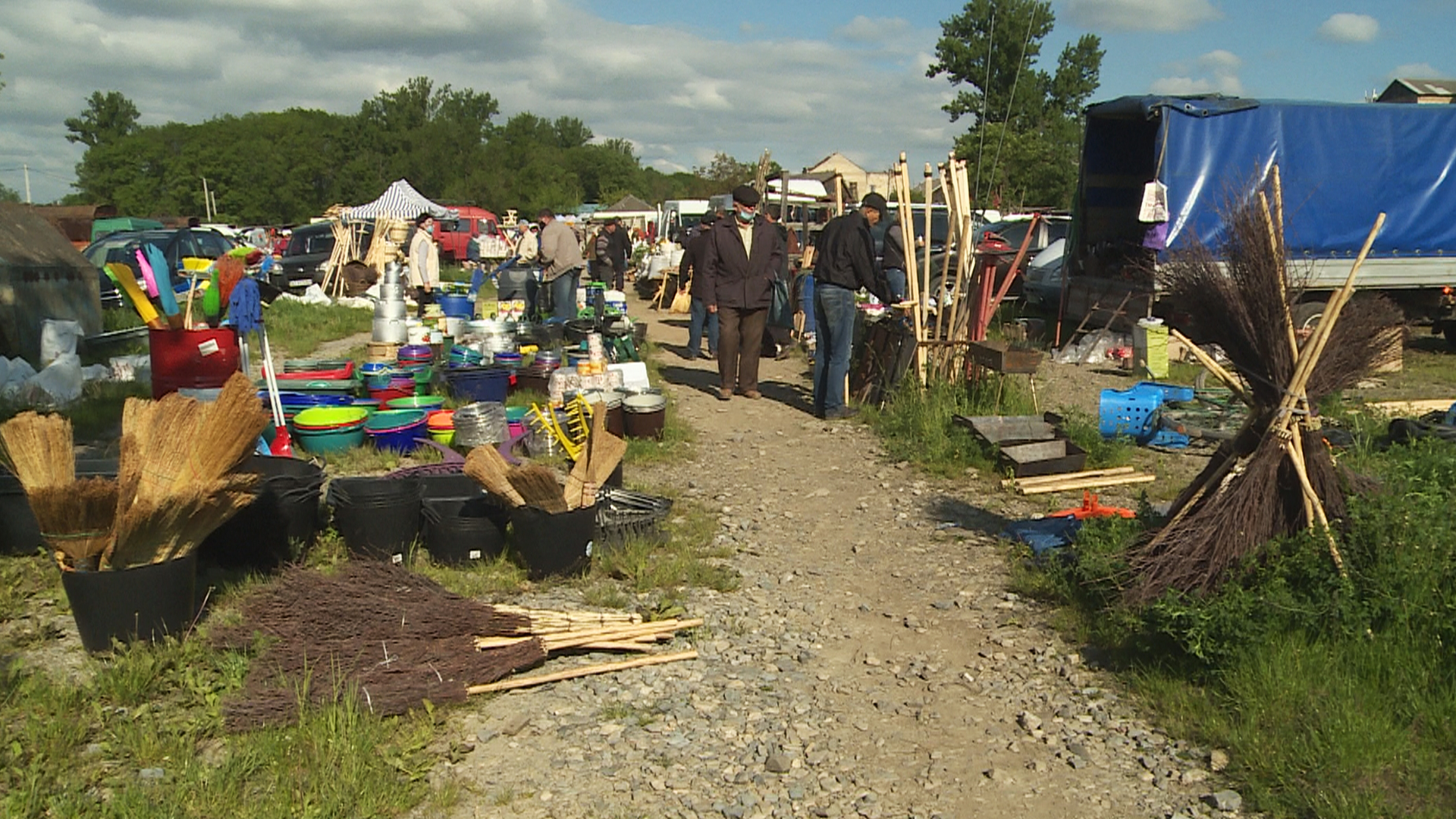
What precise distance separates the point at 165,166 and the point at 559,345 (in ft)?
279

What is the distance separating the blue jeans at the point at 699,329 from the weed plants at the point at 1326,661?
373 inches

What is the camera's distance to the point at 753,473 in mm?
8094

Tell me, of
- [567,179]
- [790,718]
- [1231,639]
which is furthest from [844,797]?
[567,179]

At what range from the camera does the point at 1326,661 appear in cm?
409

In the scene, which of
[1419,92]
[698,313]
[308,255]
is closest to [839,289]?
[698,313]

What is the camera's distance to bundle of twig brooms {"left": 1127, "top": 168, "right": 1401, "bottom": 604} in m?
4.41

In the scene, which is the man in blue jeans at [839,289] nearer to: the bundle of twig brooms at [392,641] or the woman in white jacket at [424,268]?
the bundle of twig brooms at [392,641]

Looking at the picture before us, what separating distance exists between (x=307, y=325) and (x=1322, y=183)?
14.2 m

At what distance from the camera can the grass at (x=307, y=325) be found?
15250 millimetres

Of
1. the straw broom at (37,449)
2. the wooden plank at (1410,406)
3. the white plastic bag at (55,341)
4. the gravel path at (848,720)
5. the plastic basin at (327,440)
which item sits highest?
the straw broom at (37,449)

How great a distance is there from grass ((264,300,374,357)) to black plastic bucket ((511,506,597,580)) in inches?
389

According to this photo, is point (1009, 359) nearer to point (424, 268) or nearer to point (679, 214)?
point (424, 268)

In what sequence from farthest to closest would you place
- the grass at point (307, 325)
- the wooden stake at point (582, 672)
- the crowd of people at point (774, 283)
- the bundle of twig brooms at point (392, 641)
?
the grass at point (307, 325) → the crowd of people at point (774, 283) → the wooden stake at point (582, 672) → the bundle of twig brooms at point (392, 641)

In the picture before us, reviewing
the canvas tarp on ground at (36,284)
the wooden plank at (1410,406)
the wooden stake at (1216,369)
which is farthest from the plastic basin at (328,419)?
the wooden plank at (1410,406)
